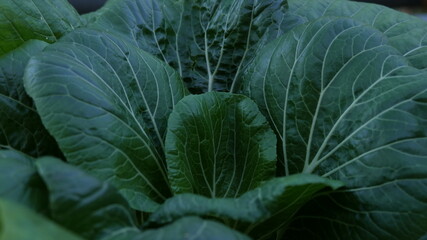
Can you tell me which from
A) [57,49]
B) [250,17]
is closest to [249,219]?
[57,49]

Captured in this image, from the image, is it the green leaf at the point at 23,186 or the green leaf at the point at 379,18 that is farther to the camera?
the green leaf at the point at 379,18

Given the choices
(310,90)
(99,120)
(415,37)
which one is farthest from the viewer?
(415,37)

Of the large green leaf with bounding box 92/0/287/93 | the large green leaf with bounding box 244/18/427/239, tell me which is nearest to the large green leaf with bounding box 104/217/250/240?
the large green leaf with bounding box 244/18/427/239

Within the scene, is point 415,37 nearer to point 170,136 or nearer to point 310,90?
point 310,90

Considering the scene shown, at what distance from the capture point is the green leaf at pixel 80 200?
572 mm

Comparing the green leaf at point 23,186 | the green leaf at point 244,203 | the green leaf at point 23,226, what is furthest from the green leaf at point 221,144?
the green leaf at point 23,226

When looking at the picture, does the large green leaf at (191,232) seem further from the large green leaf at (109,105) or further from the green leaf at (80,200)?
the large green leaf at (109,105)

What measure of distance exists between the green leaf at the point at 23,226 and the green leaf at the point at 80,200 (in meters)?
0.07

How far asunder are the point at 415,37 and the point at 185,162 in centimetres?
49

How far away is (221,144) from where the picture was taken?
904 mm

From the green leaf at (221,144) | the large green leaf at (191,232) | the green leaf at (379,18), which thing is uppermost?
the green leaf at (379,18)

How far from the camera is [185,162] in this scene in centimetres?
85

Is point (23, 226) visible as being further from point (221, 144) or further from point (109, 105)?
point (221, 144)

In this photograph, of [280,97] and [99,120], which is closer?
[99,120]
